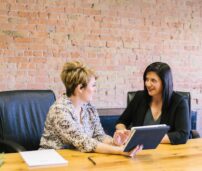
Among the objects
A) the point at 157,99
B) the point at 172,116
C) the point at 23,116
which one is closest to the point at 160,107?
the point at 157,99

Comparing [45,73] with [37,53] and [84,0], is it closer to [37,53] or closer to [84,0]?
[37,53]

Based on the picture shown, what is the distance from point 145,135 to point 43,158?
1.86ft

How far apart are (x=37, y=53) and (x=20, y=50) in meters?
0.17

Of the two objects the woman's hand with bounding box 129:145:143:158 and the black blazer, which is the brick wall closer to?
the black blazer

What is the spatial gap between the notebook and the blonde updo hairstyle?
0.50 metres

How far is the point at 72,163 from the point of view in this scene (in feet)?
6.12

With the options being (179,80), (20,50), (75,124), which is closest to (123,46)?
(179,80)

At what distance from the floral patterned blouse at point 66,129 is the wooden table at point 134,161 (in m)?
0.07

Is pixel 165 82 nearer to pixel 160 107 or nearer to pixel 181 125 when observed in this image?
pixel 160 107

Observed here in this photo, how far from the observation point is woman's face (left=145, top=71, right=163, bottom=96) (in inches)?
104

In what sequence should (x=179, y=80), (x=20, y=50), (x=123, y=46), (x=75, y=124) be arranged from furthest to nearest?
(x=179, y=80), (x=123, y=46), (x=20, y=50), (x=75, y=124)

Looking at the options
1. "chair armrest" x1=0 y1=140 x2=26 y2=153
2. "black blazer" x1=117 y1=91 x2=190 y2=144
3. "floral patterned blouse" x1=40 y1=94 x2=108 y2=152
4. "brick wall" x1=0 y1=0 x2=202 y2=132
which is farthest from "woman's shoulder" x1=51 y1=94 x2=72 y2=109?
"brick wall" x1=0 y1=0 x2=202 y2=132

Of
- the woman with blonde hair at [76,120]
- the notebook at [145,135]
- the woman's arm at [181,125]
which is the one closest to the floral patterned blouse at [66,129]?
the woman with blonde hair at [76,120]

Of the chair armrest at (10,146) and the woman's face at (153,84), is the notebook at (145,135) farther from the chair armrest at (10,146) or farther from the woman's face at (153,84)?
the chair armrest at (10,146)
